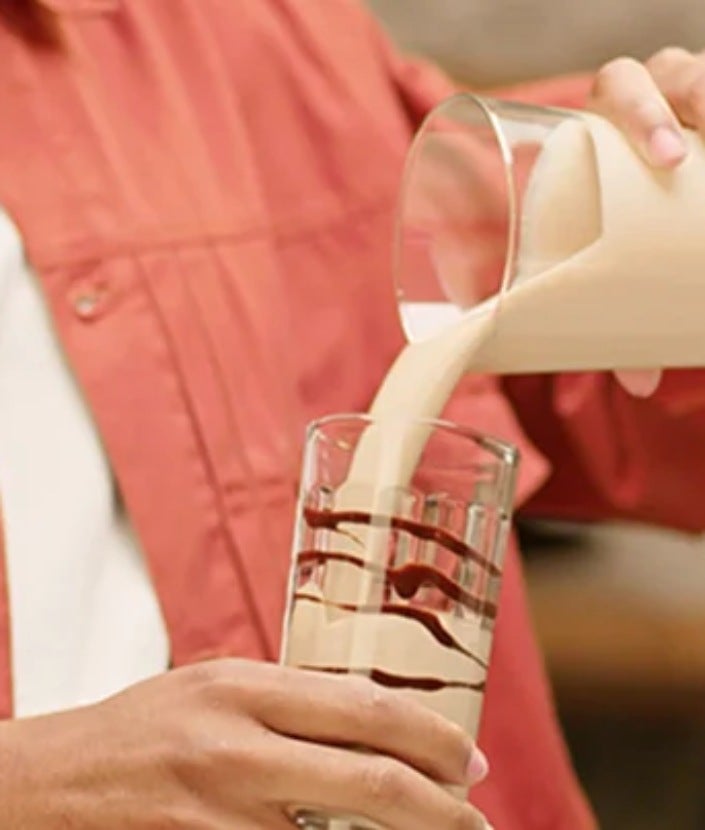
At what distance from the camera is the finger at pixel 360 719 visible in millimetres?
641

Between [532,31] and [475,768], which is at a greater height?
[532,31]

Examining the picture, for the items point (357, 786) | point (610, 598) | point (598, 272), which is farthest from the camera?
point (610, 598)

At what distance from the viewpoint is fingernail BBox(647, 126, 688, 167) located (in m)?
0.77

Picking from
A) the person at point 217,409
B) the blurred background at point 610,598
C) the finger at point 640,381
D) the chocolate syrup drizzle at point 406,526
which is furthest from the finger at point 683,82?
the blurred background at point 610,598

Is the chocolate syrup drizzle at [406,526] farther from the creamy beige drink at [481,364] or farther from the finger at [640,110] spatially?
the finger at [640,110]

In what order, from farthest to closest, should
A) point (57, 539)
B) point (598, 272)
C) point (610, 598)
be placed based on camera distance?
point (610, 598) → point (57, 539) → point (598, 272)

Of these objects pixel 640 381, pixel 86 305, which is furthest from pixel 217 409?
pixel 640 381

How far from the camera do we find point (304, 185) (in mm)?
1078

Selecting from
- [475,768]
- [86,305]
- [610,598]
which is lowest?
[610,598]

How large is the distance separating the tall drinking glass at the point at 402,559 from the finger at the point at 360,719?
14mm

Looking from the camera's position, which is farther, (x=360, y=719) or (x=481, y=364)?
(x=481, y=364)

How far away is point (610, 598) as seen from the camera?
161cm

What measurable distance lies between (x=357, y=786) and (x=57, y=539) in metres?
0.28

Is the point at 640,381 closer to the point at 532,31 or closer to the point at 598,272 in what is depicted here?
the point at 598,272
